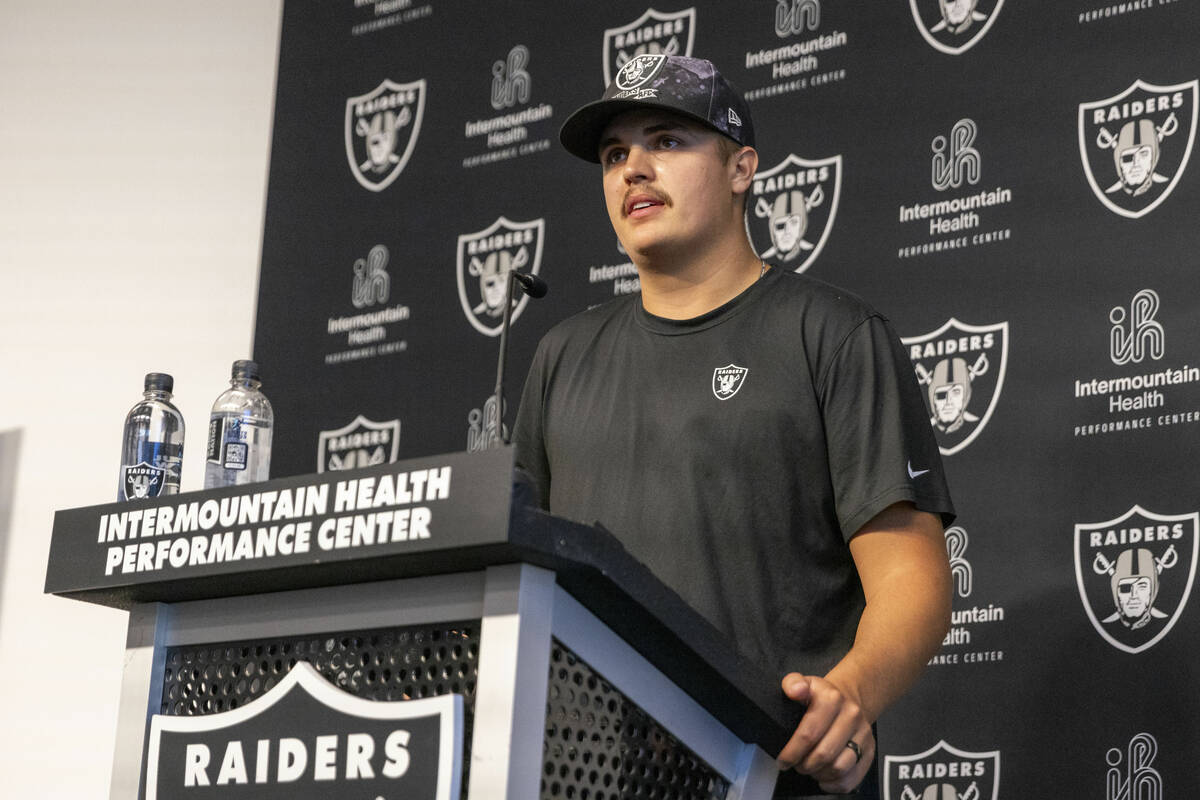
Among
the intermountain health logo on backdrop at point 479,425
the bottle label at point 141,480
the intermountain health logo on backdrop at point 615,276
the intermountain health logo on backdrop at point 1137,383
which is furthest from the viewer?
the intermountain health logo on backdrop at point 479,425

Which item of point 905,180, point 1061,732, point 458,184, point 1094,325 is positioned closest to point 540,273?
point 458,184

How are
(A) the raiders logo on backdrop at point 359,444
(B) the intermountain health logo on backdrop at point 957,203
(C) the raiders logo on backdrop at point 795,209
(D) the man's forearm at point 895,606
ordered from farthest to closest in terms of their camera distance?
(A) the raiders logo on backdrop at point 359,444, (C) the raiders logo on backdrop at point 795,209, (B) the intermountain health logo on backdrop at point 957,203, (D) the man's forearm at point 895,606

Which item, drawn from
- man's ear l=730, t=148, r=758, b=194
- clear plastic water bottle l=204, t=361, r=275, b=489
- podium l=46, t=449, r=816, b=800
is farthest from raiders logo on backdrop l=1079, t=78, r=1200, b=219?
podium l=46, t=449, r=816, b=800

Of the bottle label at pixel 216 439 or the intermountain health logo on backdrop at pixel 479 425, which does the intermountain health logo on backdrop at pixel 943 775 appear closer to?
the intermountain health logo on backdrop at pixel 479 425

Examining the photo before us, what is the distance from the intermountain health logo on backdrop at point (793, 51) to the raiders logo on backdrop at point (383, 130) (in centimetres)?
90

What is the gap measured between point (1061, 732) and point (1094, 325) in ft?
2.19

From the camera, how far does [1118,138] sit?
2.64 meters

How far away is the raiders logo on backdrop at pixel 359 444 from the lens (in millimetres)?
3434

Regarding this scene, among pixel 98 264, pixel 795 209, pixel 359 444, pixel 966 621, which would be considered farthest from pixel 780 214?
pixel 98 264

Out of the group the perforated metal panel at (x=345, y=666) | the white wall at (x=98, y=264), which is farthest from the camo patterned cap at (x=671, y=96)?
the white wall at (x=98, y=264)

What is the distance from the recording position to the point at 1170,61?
8.59 ft

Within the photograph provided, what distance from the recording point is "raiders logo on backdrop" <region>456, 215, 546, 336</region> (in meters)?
3.36

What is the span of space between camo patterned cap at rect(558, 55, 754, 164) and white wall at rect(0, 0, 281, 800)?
78.5 inches

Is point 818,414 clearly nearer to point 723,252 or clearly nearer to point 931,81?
point 723,252
